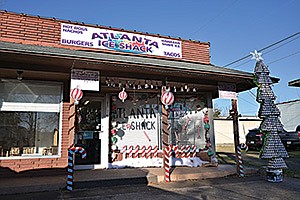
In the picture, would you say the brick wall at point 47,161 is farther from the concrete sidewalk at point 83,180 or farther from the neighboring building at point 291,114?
the neighboring building at point 291,114

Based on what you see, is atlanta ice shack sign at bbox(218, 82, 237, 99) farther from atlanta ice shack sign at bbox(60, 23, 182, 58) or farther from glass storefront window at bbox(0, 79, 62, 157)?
glass storefront window at bbox(0, 79, 62, 157)

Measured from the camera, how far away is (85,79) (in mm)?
6184

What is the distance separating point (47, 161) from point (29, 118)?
4.33 feet

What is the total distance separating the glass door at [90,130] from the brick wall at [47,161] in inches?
28.8

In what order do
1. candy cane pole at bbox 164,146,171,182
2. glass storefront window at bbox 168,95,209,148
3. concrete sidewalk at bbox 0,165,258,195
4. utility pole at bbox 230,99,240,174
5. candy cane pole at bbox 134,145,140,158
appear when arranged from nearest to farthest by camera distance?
concrete sidewalk at bbox 0,165,258,195 < candy cane pole at bbox 164,146,171,182 < utility pole at bbox 230,99,240,174 < candy cane pole at bbox 134,145,140,158 < glass storefront window at bbox 168,95,209,148

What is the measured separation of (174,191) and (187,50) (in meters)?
5.42

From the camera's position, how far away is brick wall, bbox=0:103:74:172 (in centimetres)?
655

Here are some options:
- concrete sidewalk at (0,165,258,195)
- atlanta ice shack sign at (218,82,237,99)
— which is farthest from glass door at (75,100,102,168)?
atlanta ice shack sign at (218,82,237,99)

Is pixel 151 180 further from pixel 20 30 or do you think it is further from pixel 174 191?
pixel 20 30

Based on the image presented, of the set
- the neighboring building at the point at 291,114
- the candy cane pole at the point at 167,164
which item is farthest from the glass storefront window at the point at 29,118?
the neighboring building at the point at 291,114

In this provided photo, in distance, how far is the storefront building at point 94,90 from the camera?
6.20m

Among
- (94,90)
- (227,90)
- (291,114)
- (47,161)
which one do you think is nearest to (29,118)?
(47,161)

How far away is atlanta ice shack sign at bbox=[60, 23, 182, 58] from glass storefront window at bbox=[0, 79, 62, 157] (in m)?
1.54

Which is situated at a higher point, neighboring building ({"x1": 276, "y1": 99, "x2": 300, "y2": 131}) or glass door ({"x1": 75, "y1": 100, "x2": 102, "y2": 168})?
neighboring building ({"x1": 276, "y1": 99, "x2": 300, "y2": 131})
